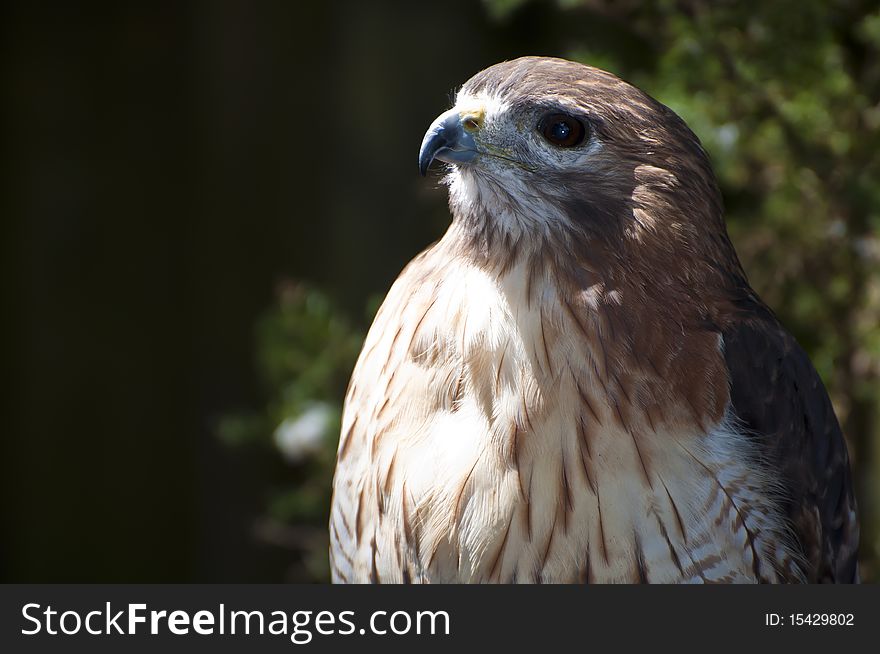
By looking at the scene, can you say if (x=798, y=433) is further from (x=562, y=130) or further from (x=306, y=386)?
(x=306, y=386)

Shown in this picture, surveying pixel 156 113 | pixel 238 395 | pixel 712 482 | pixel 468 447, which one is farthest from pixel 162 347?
pixel 712 482

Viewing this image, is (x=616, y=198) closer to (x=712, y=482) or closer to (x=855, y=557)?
(x=712, y=482)

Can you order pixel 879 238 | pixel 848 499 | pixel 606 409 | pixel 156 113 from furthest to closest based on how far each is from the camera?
pixel 156 113
pixel 879 238
pixel 848 499
pixel 606 409

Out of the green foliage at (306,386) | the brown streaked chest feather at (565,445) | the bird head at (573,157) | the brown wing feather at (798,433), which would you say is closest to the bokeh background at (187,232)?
the green foliage at (306,386)

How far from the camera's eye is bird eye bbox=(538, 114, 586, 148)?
5.99ft

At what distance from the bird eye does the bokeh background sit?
1.69m

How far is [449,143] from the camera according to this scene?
6.05 ft

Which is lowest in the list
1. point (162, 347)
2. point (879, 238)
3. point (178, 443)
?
point (879, 238)

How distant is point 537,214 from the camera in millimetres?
1874

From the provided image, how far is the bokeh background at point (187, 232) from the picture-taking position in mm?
3936

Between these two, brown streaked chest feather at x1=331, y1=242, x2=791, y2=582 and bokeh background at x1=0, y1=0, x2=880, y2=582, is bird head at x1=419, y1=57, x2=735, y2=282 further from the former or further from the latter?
bokeh background at x1=0, y1=0, x2=880, y2=582

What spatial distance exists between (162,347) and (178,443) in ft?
1.35

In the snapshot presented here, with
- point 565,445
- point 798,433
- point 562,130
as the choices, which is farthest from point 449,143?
point 798,433

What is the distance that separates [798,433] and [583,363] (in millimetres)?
501
